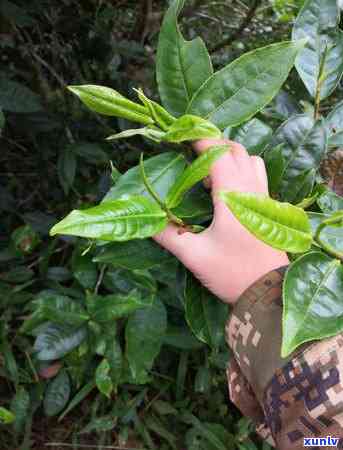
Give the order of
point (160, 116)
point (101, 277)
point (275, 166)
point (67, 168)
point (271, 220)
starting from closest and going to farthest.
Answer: point (271, 220), point (160, 116), point (275, 166), point (101, 277), point (67, 168)

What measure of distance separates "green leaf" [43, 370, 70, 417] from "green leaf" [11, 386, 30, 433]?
0.19ft

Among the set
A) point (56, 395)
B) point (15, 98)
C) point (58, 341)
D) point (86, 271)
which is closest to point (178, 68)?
point (15, 98)

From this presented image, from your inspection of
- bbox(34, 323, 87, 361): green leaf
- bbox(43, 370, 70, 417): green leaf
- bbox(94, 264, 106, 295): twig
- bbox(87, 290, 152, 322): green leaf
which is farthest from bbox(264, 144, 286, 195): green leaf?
bbox(43, 370, 70, 417): green leaf

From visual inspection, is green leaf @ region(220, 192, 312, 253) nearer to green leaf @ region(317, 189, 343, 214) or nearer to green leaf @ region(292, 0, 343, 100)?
green leaf @ region(317, 189, 343, 214)

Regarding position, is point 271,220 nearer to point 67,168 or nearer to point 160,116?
point 160,116

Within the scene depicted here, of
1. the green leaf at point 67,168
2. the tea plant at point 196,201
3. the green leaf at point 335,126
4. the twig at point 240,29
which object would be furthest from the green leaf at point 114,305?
the twig at point 240,29

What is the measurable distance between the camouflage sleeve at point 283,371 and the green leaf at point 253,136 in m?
0.19

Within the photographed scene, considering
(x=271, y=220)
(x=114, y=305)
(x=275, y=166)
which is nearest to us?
(x=271, y=220)

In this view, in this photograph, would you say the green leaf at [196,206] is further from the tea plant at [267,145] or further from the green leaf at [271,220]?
the green leaf at [271,220]

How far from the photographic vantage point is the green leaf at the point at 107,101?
55cm

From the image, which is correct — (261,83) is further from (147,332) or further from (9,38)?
(9,38)

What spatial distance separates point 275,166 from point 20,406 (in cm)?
113

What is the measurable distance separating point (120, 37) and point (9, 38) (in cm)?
35

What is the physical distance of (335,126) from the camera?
2.56 ft
